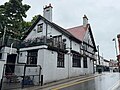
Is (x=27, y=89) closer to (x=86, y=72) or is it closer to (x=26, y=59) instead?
(x=26, y=59)

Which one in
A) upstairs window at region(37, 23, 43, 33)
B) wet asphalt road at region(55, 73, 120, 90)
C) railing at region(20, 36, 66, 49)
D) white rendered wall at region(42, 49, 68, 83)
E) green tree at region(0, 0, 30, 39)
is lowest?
wet asphalt road at region(55, 73, 120, 90)

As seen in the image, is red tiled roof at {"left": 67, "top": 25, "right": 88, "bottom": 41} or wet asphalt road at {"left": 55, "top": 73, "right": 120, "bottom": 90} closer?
wet asphalt road at {"left": 55, "top": 73, "right": 120, "bottom": 90}

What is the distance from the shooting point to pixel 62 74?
18.2 meters

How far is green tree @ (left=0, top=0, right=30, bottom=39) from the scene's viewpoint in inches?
929

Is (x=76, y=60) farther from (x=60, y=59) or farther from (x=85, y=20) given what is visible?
(x=85, y=20)

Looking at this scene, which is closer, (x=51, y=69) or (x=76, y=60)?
(x=51, y=69)

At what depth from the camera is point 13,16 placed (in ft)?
81.7

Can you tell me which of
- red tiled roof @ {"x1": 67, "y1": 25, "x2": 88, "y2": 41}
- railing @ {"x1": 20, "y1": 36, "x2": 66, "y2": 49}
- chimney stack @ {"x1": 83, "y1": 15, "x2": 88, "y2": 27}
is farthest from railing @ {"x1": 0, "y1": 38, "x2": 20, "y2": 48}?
chimney stack @ {"x1": 83, "y1": 15, "x2": 88, "y2": 27}

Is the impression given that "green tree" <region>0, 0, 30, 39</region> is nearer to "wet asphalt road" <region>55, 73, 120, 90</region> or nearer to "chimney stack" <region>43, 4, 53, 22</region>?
"chimney stack" <region>43, 4, 53, 22</region>

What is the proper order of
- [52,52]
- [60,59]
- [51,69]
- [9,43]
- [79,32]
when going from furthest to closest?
[79,32] < [60,59] < [9,43] < [52,52] < [51,69]

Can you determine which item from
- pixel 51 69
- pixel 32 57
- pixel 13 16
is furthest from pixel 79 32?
pixel 51 69

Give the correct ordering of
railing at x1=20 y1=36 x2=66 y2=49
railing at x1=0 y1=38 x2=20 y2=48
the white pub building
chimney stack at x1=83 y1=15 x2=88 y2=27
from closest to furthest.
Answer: the white pub building → railing at x1=20 y1=36 x2=66 y2=49 → railing at x1=0 y1=38 x2=20 y2=48 → chimney stack at x1=83 y1=15 x2=88 y2=27

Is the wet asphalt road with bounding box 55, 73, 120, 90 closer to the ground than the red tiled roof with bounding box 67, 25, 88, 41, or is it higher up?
closer to the ground

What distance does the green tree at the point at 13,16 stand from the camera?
929 inches
